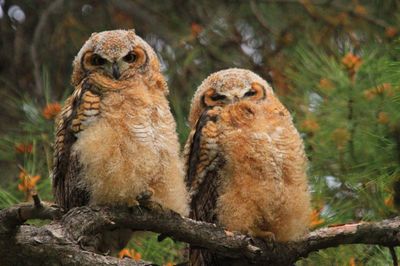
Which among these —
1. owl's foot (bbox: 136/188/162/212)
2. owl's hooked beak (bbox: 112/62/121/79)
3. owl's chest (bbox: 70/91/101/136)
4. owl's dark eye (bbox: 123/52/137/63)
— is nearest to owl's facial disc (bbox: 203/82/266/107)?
owl's dark eye (bbox: 123/52/137/63)

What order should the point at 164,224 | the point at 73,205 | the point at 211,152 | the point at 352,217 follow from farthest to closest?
1. the point at 352,217
2. the point at 211,152
3. the point at 73,205
4. the point at 164,224

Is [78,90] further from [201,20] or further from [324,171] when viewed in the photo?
[201,20]

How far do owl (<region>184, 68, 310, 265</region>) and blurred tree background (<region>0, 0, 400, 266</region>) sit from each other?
29 cm

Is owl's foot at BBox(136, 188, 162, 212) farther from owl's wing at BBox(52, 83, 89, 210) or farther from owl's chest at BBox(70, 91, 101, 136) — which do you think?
owl's chest at BBox(70, 91, 101, 136)

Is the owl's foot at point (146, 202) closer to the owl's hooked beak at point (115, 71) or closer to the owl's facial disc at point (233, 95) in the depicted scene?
the owl's hooked beak at point (115, 71)

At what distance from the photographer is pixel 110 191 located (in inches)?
130

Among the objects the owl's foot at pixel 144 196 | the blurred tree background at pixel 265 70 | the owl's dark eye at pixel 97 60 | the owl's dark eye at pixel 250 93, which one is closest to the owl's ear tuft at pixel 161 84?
the owl's dark eye at pixel 97 60

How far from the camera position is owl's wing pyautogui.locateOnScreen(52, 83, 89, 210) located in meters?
3.44

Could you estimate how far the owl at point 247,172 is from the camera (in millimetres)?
3633

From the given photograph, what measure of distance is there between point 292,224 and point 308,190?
0.19m

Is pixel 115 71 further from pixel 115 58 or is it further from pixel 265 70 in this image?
pixel 265 70

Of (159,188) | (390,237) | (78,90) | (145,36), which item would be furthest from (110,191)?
(145,36)

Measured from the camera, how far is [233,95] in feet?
12.7

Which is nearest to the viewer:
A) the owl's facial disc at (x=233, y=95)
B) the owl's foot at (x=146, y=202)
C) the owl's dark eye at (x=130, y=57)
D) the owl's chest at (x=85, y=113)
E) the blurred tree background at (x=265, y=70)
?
the owl's foot at (x=146, y=202)
